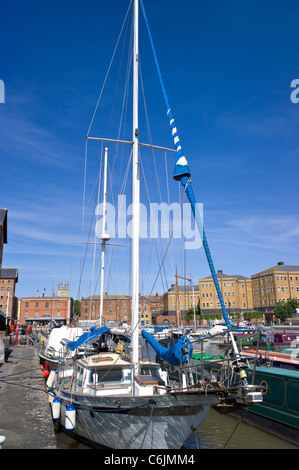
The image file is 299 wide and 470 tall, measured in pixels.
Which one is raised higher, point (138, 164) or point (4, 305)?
point (138, 164)

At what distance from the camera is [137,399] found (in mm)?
9641

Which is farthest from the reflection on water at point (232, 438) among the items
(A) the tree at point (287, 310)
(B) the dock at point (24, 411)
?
(A) the tree at point (287, 310)

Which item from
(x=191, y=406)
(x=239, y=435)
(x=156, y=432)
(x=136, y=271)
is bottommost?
(x=239, y=435)

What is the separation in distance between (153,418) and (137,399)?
0.73 m

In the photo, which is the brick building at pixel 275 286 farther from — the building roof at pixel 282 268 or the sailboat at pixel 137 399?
the sailboat at pixel 137 399

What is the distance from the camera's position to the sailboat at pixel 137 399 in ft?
30.1

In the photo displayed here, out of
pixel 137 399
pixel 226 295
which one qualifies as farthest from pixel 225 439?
pixel 226 295

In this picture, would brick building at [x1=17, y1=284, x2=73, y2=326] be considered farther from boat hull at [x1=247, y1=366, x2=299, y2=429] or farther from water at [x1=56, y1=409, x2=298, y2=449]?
boat hull at [x1=247, y1=366, x2=299, y2=429]

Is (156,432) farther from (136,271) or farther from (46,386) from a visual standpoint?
(46,386)

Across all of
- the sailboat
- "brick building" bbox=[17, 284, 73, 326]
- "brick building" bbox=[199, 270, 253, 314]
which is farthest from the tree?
the sailboat

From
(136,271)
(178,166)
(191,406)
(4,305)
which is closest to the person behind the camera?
(191,406)
